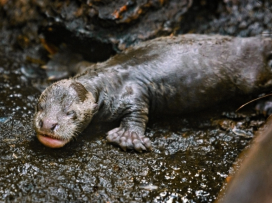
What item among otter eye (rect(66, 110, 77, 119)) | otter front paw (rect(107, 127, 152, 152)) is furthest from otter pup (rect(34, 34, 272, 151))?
Result: otter eye (rect(66, 110, 77, 119))

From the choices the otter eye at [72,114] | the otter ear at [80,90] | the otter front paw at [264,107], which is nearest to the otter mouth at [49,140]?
the otter eye at [72,114]

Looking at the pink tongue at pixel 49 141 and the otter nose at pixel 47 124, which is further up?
the otter nose at pixel 47 124

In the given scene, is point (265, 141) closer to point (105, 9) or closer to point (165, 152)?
point (165, 152)

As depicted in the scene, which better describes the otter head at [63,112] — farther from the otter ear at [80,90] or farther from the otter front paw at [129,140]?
the otter front paw at [129,140]

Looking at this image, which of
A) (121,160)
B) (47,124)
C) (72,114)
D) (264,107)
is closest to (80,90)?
(72,114)

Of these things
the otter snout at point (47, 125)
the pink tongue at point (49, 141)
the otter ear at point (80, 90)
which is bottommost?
the pink tongue at point (49, 141)

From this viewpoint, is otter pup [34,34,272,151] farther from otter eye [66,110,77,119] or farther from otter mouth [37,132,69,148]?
otter mouth [37,132,69,148]

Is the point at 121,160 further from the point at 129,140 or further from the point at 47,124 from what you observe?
the point at 47,124

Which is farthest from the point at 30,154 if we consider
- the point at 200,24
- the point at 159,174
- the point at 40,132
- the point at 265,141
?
the point at 200,24
